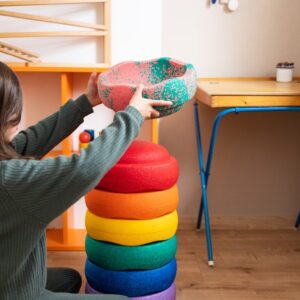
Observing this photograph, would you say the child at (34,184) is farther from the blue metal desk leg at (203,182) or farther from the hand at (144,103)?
the blue metal desk leg at (203,182)

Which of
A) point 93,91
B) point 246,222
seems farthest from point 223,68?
point 93,91

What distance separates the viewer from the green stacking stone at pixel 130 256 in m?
1.41

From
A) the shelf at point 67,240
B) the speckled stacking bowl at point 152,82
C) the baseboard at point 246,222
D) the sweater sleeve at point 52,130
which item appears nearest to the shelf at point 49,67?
the speckled stacking bowl at point 152,82

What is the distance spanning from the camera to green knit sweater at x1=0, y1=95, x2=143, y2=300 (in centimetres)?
104

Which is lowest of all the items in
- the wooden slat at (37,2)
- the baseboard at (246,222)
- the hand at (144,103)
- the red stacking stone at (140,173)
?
the baseboard at (246,222)

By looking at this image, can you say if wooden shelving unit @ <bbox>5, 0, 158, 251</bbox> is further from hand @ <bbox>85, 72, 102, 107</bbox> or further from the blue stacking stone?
the blue stacking stone

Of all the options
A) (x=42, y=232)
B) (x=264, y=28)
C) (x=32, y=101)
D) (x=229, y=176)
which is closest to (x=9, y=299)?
(x=42, y=232)

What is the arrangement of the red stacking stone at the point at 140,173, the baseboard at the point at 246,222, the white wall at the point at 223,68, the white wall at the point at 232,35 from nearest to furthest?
the red stacking stone at the point at 140,173 → the white wall at the point at 223,68 → the white wall at the point at 232,35 → the baseboard at the point at 246,222

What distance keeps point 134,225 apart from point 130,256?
9 cm

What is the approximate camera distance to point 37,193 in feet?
3.43

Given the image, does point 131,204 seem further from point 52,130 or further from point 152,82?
point 152,82

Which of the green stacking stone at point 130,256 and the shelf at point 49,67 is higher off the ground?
the shelf at point 49,67

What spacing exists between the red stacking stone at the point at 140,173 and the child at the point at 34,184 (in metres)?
0.22

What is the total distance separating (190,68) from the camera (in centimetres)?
140
